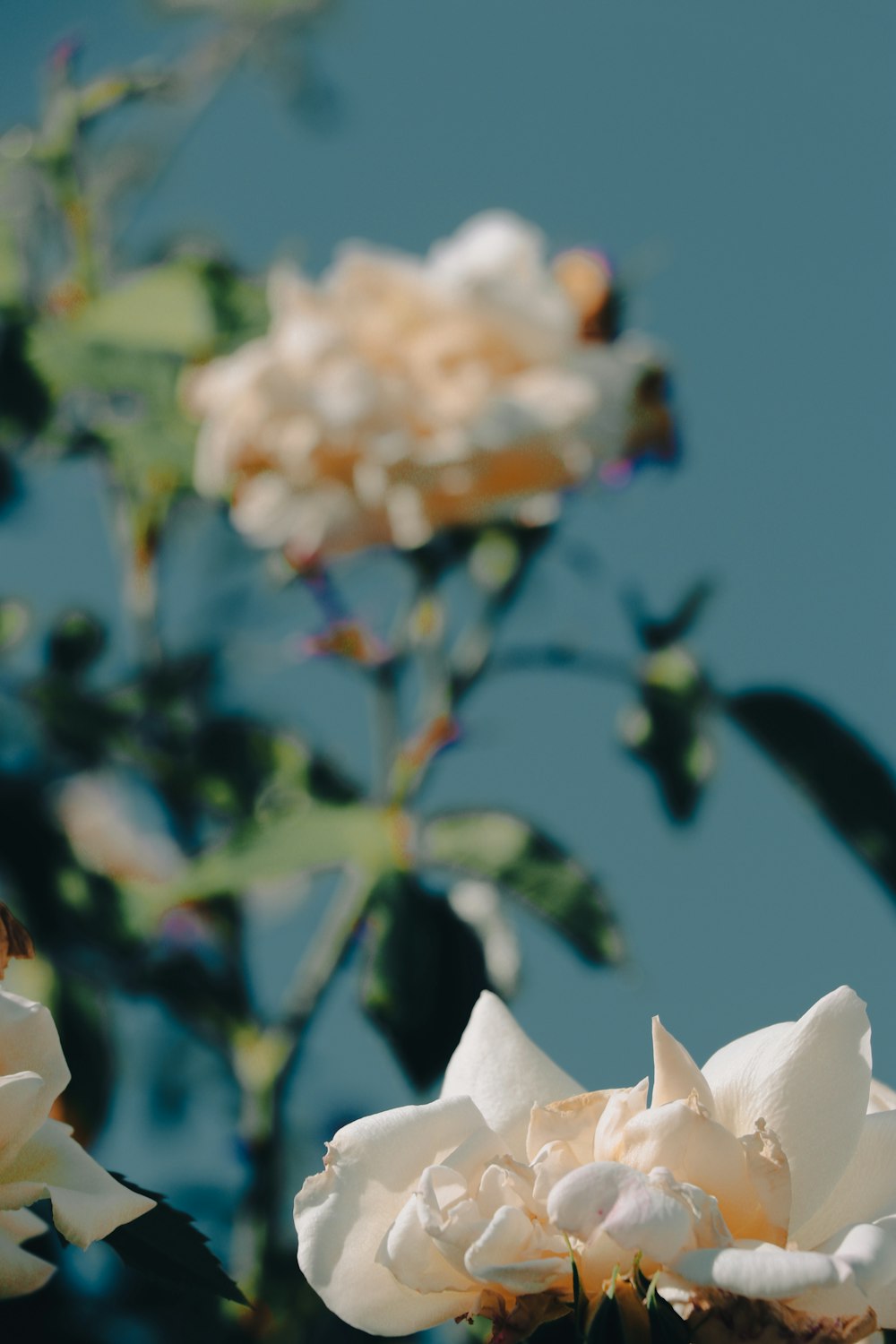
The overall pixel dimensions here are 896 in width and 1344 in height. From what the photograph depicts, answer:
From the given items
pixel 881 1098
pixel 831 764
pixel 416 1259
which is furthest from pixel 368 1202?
pixel 831 764

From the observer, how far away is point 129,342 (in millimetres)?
1056

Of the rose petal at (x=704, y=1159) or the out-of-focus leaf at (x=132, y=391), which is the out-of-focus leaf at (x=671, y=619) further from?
the rose petal at (x=704, y=1159)

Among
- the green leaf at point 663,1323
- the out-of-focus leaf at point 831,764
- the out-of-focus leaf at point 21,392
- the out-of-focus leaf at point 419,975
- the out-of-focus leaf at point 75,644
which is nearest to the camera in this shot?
the green leaf at point 663,1323

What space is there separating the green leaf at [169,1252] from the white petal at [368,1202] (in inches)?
0.9

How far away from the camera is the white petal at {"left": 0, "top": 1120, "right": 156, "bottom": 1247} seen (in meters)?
0.28

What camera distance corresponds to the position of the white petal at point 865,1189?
1.08ft

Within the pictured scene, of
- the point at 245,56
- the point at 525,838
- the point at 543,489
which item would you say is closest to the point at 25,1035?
the point at 525,838

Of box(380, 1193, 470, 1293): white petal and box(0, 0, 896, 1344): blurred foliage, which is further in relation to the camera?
box(0, 0, 896, 1344): blurred foliage

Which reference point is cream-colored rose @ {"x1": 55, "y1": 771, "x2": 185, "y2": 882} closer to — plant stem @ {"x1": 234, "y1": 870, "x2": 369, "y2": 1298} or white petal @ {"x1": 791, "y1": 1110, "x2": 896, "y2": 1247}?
plant stem @ {"x1": 234, "y1": 870, "x2": 369, "y2": 1298}

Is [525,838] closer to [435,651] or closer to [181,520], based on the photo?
[435,651]

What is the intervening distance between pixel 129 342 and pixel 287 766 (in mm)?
318

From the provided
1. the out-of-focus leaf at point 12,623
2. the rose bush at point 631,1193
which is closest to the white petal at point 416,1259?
the rose bush at point 631,1193

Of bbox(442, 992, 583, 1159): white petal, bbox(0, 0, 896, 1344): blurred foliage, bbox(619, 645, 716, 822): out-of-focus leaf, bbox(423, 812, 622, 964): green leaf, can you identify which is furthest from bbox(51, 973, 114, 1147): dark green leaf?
bbox(442, 992, 583, 1159): white petal

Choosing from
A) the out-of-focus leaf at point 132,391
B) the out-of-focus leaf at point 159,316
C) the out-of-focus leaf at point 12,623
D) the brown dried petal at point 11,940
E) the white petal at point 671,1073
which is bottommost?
the out-of-focus leaf at point 12,623
